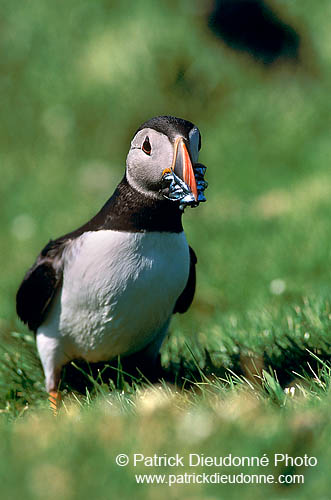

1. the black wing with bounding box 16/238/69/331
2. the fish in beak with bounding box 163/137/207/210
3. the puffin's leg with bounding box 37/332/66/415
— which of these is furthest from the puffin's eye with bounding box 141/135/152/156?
the puffin's leg with bounding box 37/332/66/415

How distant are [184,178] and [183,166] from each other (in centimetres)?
6

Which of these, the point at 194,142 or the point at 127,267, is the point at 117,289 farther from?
the point at 194,142

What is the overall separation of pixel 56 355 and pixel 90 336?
0.31 meters

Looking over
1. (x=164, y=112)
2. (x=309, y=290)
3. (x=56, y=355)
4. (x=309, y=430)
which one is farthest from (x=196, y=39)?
(x=309, y=430)

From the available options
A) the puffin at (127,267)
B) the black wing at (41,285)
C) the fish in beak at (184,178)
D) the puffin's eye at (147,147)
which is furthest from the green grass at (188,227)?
the puffin's eye at (147,147)

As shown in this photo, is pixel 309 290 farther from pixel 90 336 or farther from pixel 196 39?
pixel 196 39

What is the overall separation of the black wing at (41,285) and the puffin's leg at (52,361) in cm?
13

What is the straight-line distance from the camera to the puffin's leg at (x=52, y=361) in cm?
435

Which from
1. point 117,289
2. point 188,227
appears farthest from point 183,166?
point 188,227

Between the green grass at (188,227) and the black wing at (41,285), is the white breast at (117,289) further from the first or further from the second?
the green grass at (188,227)

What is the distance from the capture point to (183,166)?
11.2 ft

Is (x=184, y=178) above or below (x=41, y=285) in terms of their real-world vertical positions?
above

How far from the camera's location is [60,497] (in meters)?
2.54

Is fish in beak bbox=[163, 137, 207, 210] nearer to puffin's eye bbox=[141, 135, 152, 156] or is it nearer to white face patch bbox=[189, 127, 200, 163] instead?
white face patch bbox=[189, 127, 200, 163]
